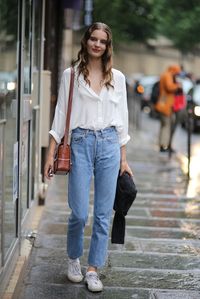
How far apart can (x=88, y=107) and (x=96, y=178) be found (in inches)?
21.1

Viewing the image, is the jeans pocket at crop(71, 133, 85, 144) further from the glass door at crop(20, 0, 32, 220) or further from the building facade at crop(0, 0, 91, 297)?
the glass door at crop(20, 0, 32, 220)

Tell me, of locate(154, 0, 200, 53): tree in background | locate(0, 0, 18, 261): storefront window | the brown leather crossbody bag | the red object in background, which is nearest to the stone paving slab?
locate(0, 0, 18, 261): storefront window

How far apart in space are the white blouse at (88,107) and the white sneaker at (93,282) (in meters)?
1.05

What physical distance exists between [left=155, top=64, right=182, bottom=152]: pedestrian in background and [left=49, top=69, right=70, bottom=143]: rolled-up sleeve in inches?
313

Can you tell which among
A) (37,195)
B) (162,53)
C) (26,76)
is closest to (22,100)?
(26,76)

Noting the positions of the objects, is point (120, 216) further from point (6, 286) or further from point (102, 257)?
point (6, 286)

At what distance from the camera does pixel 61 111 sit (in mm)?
4379

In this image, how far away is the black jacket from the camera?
451 centimetres

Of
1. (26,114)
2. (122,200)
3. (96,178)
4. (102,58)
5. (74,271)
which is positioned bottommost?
(74,271)

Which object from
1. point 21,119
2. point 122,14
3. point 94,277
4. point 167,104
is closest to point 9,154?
point 21,119

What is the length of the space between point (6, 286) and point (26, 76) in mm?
2092

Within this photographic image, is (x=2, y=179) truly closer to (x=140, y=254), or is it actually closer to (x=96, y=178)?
(x=96, y=178)

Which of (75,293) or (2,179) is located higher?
(2,179)

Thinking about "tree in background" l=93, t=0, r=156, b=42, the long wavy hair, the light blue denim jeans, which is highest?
"tree in background" l=93, t=0, r=156, b=42
